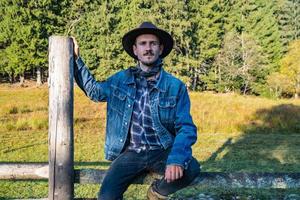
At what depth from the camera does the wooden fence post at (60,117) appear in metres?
3.35

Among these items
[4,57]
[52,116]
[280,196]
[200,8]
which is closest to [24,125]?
[280,196]

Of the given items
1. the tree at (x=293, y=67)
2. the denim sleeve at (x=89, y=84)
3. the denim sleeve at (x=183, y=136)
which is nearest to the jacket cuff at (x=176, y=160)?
the denim sleeve at (x=183, y=136)

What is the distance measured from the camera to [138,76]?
3.52 m

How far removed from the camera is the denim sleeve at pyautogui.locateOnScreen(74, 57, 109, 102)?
3518 mm

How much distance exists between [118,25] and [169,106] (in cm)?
4341

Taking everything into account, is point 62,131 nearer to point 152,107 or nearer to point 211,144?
point 152,107

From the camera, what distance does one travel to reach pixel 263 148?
12281mm

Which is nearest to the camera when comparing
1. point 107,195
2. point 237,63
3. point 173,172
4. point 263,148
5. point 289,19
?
point 173,172

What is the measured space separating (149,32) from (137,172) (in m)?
1.06

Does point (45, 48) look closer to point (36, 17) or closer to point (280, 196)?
point (36, 17)

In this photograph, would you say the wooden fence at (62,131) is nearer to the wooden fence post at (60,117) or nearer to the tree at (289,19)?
the wooden fence post at (60,117)

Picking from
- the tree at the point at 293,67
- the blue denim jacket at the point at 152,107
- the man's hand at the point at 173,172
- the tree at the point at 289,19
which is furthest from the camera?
the tree at the point at 289,19

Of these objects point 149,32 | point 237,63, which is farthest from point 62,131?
point 237,63

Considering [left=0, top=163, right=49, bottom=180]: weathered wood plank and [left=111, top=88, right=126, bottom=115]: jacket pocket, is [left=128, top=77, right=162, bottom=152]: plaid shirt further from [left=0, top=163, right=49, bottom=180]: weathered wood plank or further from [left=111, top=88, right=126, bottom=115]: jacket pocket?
[left=0, top=163, right=49, bottom=180]: weathered wood plank
